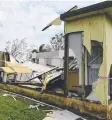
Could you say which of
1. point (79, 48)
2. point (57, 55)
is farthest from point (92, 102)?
point (57, 55)

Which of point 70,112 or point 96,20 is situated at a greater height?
point 96,20

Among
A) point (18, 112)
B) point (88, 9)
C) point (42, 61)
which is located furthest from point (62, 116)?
point (42, 61)

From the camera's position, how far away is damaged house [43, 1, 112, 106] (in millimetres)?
6664

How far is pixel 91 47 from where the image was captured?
7.21 m

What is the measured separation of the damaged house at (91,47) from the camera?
6.66 metres

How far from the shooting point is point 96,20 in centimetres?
688

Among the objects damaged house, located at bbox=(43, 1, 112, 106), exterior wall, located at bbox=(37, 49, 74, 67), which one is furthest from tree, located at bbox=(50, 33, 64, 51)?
damaged house, located at bbox=(43, 1, 112, 106)

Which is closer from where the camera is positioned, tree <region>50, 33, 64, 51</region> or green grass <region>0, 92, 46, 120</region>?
green grass <region>0, 92, 46, 120</region>

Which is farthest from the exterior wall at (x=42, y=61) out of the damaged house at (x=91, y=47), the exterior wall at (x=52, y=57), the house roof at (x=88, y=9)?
the house roof at (x=88, y=9)

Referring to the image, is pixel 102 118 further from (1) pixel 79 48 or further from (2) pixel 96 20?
(2) pixel 96 20

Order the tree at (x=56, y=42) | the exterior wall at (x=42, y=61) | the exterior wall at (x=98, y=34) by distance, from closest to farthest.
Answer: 1. the exterior wall at (x=98, y=34)
2. the exterior wall at (x=42, y=61)
3. the tree at (x=56, y=42)

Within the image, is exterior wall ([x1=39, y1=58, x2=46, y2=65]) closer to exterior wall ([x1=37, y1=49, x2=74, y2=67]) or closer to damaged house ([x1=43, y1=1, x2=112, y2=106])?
exterior wall ([x1=37, y1=49, x2=74, y2=67])

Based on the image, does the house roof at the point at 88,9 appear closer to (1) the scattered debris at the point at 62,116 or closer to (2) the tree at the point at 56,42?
(1) the scattered debris at the point at 62,116

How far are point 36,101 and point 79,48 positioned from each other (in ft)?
8.09
